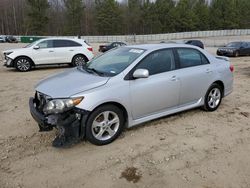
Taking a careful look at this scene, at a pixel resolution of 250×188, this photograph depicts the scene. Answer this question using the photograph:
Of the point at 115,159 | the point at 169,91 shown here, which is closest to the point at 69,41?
the point at 169,91

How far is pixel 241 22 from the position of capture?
282ft

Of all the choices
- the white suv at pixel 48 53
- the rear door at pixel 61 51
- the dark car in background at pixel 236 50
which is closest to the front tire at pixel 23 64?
the white suv at pixel 48 53

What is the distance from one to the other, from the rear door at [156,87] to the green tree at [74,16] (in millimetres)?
75550

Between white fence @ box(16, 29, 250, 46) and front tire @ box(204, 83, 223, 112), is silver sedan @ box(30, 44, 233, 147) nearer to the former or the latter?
front tire @ box(204, 83, 223, 112)

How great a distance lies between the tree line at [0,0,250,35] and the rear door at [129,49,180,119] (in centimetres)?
7563

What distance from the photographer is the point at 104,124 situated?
390 cm

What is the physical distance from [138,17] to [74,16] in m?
22.2

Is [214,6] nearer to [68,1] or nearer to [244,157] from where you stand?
[68,1]

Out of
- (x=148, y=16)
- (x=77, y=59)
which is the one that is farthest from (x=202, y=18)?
(x=77, y=59)

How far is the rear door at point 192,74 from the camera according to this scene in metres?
4.79

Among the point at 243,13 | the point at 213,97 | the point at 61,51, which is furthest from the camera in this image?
the point at 243,13

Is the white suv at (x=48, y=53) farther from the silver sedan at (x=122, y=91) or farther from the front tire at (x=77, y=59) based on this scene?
the silver sedan at (x=122, y=91)

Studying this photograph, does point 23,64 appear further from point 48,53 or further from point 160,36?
point 160,36

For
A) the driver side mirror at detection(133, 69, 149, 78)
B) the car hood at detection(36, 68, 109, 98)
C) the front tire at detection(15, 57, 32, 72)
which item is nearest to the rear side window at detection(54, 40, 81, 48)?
the front tire at detection(15, 57, 32, 72)
